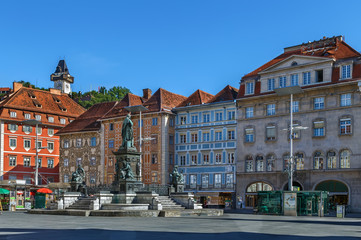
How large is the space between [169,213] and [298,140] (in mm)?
28583

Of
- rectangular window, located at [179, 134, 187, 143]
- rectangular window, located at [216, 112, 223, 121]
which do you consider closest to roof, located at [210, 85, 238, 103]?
rectangular window, located at [216, 112, 223, 121]

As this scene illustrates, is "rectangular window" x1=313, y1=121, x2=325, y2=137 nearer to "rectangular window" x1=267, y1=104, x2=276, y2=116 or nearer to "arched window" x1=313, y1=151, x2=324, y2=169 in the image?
"arched window" x1=313, y1=151, x2=324, y2=169

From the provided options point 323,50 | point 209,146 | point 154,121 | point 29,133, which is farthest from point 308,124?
point 29,133

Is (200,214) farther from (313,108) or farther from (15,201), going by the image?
(313,108)

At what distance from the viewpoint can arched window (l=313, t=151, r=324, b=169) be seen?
180ft

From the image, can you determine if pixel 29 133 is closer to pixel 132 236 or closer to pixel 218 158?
pixel 218 158

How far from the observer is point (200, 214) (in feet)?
115

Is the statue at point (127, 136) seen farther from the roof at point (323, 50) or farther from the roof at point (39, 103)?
the roof at point (39, 103)

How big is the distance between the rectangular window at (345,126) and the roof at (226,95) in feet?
52.9

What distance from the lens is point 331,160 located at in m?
54.0

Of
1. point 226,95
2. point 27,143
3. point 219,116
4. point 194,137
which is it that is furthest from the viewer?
point 27,143

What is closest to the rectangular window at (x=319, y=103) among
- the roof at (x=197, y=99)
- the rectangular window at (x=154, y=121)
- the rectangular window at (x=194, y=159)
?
the roof at (x=197, y=99)

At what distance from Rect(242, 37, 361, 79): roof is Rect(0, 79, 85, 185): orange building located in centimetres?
3408

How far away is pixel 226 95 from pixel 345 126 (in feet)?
59.5
